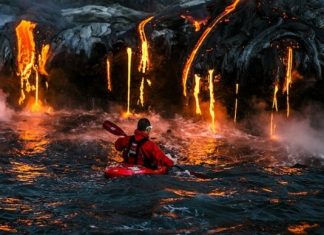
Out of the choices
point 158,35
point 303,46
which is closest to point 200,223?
point 303,46

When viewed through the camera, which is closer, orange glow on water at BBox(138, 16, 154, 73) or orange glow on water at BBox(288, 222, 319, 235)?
orange glow on water at BBox(288, 222, 319, 235)

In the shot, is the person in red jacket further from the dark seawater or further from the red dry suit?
the dark seawater

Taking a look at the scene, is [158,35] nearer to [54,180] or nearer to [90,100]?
[90,100]

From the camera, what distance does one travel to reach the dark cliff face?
53.0ft

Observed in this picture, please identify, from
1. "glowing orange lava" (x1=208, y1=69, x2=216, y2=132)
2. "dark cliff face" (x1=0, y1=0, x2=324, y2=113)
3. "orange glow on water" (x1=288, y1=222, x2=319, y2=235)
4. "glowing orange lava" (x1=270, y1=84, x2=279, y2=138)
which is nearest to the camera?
"orange glow on water" (x1=288, y1=222, x2=319, y2=235)

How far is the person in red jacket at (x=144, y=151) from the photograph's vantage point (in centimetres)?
1051

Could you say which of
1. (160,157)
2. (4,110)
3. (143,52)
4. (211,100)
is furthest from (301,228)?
(4,110)

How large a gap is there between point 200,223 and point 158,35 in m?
10.7

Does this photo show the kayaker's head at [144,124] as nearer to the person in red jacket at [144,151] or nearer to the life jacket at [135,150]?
the person in red jacket at [144,151]

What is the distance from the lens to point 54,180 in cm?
1078

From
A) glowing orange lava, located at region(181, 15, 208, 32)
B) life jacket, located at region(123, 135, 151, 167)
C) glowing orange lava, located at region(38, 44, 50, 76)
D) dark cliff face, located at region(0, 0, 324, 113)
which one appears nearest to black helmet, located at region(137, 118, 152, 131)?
life jacket, located at region(123, 135, 151, 167)

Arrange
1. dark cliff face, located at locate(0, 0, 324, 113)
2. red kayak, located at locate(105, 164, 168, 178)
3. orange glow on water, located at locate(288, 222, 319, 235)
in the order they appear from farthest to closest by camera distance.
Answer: dark cliff face, located at locate(0, 0, 324, 113), red kayak, located at locate(105, 164, 168, 178), orange glow on water, located at locate(288, 222, 319, 235)

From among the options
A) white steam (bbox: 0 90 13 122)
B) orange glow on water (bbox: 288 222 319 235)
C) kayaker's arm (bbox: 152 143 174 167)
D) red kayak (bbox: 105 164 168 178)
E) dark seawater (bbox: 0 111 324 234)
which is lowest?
orange glow on water (bbox: 288 222 319 235)

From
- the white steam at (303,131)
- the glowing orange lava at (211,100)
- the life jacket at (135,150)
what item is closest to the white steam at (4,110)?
the glowing orange lava at (211,100)
